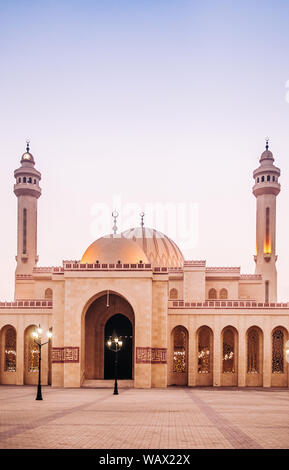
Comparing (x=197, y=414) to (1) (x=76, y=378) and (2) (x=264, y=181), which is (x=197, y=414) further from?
(2) (x=264, y=181)

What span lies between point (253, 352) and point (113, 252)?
36.7ft

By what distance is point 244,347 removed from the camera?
107 ft

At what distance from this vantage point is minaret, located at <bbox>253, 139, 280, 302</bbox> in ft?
135

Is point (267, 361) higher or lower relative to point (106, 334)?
lower

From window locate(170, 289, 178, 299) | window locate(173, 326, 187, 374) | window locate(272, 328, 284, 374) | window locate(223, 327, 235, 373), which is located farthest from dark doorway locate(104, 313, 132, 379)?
window locate(272, 328, 284, 374)

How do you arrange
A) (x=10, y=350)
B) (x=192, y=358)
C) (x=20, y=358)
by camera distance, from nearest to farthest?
(x=192, y=358) < (x=20, y=358) < (x=10, y=350)

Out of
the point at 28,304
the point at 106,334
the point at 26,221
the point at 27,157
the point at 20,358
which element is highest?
the point at 27,157

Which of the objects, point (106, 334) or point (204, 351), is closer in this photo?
point (204, 351)

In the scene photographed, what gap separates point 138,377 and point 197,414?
13.9m

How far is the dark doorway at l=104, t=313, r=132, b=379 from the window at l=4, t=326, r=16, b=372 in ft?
19.7

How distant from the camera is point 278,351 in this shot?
→ 33250 millimetres

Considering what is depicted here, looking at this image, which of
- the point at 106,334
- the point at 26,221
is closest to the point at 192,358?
the point at 106,334

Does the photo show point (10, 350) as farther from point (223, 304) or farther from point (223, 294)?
point (223, 294)

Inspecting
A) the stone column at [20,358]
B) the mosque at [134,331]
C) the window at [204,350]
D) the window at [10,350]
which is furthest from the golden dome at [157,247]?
the stone column at [20,358]
